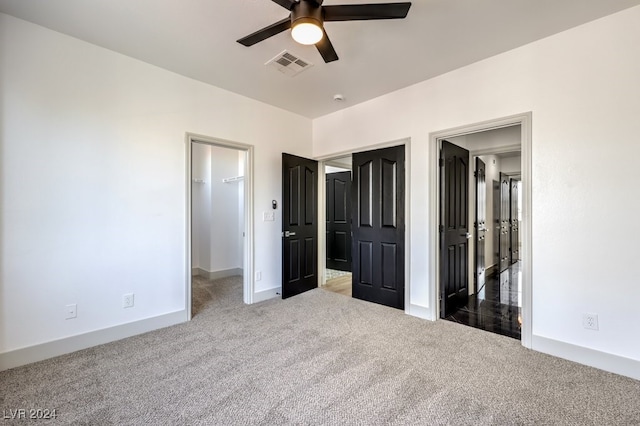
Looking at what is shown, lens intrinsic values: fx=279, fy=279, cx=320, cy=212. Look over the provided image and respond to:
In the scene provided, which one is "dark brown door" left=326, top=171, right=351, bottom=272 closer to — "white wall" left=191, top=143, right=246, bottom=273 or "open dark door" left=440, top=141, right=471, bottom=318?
"white wall" left=191, top=143, right=246, bottom=273

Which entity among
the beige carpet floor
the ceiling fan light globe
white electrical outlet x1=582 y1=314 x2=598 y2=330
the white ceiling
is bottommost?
the beige carpet floor

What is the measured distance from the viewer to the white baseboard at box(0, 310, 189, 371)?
228 centimetres

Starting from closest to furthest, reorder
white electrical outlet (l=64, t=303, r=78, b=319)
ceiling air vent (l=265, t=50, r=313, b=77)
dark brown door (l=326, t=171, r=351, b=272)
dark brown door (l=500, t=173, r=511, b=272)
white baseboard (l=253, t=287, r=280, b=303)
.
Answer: white electrical outlet (l=64, t=303, r=78, b=319) → ceiling air vent (l=265, t=50, r=313, b=77) → white baseboard (l=253, t=287, r=280, b=303) → dark brown door (l=326, t=171, r=351, b=272) → dark brown door (l=500, t=173, r=511, b=272)

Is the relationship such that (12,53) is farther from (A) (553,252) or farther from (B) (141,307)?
(A) (553,252)

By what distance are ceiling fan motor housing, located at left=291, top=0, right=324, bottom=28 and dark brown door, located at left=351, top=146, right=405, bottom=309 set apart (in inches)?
85.4

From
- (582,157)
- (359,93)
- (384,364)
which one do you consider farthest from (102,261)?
(582,157)

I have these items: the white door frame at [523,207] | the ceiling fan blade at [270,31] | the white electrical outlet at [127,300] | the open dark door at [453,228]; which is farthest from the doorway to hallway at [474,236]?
the white electrical outlet at [127,300]

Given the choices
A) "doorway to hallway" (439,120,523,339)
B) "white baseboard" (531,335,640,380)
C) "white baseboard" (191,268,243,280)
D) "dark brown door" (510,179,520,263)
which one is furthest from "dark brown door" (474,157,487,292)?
"white baseboard" (191,268,243,280)

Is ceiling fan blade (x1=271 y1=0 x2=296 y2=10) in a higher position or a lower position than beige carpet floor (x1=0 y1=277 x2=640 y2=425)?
higher

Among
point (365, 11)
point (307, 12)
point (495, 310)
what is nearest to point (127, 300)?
point (307, 12)

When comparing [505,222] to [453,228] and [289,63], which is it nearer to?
[453,228]

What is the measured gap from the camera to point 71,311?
2535 millimetres

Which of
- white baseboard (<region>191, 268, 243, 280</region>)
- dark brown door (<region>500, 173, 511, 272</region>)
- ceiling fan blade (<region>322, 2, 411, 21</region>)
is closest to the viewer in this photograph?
ceiling fan blade (<region>322, 2, 411, 21</region>)

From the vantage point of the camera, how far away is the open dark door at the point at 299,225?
4.07 m
